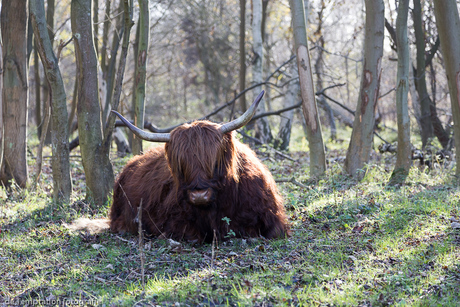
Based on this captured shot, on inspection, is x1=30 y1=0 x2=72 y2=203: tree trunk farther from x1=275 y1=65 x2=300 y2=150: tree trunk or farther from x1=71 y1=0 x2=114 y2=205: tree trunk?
x1=275 y1=65 x2=300 y2=150: tree trunk

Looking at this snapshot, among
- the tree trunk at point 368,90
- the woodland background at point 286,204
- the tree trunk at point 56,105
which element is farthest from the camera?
the tree trunk at point 368,90

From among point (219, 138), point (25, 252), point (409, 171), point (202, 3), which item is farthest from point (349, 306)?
point (202, 3)

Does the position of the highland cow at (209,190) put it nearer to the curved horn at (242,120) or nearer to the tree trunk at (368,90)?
the curved horn at (242,120)

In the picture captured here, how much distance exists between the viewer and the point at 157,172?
5.71 m

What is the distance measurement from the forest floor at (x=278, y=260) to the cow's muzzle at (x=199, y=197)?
1.78 feet

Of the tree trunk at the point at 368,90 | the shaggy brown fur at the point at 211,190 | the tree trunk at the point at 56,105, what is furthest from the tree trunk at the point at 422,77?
the tree trunk at the point at 56,105

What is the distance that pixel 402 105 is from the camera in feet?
23.7

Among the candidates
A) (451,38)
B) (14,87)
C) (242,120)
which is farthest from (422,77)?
(14,87)

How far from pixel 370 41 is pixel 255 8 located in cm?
608

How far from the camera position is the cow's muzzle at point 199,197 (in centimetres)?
452

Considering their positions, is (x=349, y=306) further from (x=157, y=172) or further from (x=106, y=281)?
(x=157, y=172)

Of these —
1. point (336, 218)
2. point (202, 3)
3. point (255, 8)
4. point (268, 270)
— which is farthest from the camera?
point (202, 3)

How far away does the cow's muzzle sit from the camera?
4520mm

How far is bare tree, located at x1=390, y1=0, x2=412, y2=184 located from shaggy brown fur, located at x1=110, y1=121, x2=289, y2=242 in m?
2.72
